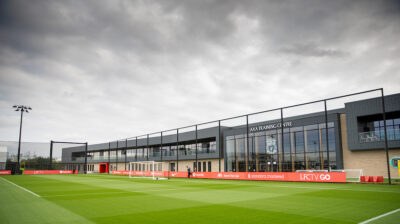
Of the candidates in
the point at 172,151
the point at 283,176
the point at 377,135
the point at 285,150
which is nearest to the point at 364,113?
the point at 377,135

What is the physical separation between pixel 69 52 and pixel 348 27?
75.0 feet

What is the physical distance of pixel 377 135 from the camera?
34531 millimetres

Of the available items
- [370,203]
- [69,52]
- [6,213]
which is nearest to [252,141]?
[69,52]

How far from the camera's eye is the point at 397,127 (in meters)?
36.1

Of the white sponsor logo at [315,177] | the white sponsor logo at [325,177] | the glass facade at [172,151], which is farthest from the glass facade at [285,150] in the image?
the white sponsor logo at [325,177]

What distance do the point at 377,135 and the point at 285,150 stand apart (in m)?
12.9

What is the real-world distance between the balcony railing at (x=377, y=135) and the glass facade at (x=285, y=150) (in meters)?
4.28

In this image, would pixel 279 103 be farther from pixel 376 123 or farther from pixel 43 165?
pixel 43 165

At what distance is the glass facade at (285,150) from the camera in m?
40.1

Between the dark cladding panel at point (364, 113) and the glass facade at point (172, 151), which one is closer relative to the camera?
the dark cladding panel at point (364, 113)

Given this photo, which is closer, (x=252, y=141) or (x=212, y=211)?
(x=212, y=211)

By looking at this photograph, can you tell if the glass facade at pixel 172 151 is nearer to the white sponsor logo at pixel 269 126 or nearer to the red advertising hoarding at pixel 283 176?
the white sponsor logo at pixel 269 126

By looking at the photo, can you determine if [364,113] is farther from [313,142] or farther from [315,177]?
[315,177]

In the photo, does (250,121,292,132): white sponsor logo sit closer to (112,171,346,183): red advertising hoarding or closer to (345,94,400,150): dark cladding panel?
(345,94,400,150): dark cladding panel
